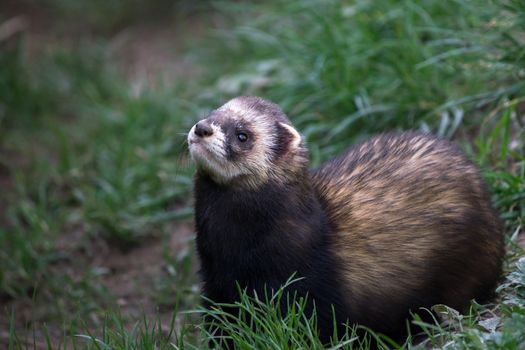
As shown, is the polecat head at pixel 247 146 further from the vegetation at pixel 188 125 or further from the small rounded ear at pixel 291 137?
the vegetation at pixel 188 125

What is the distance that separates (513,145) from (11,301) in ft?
10.3

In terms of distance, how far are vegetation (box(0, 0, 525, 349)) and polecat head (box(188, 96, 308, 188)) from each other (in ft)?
1.78

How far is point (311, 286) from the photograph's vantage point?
3.66 metres

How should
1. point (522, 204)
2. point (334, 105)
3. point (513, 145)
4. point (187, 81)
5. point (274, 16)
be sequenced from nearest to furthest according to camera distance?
point (522, 204)
point (513, 145)
point (334, 105)
point (274, 16)
point (187, 81)

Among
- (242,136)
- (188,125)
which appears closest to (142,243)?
(188,125)

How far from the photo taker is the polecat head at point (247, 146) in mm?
3615

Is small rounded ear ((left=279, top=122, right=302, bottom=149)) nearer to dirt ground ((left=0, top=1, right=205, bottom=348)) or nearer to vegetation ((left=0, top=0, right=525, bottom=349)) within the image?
vegetation ((left=0, top=0, right=525, bottom=349))

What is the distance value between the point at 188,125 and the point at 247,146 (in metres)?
2.89

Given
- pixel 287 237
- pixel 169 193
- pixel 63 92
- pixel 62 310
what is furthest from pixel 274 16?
pixel 287 237

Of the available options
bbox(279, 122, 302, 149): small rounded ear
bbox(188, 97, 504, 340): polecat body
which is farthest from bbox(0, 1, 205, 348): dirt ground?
bbox(279, 122, 302, 149): small rounded ear

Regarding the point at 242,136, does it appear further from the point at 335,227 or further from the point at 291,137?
the point at 335,227

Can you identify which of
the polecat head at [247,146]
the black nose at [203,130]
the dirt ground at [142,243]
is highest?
the black nose at [203,130]

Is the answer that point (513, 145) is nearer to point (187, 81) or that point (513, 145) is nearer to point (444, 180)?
point (444, 180)

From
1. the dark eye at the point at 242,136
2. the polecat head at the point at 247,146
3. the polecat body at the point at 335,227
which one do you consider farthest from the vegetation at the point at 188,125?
the dark eye at the point at 242,136
